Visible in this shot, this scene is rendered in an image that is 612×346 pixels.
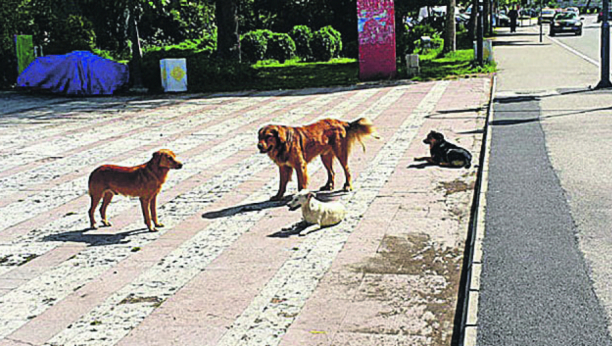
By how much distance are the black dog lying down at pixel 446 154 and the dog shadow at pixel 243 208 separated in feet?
8.23

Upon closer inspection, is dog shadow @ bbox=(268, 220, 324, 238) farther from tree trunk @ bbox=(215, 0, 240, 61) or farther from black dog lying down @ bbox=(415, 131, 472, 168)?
tree trunk @ bbox=(215, 0, 240, 61)

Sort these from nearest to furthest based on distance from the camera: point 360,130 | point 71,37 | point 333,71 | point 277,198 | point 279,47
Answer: point 277,198, point 360,130, point 71,37, point 333,71, point 279,47

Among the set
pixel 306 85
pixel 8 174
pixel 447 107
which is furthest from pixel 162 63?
pixel 8 174

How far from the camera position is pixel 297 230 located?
313 inches

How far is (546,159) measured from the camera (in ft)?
35.5

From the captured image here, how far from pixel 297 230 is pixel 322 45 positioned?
2869 cm

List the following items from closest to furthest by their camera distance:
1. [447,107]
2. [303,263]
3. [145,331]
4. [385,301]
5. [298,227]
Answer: [145,331], [385,301], [303,263], [298,227], [447,107]

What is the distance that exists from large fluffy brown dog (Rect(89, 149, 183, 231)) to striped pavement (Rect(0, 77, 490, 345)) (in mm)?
418

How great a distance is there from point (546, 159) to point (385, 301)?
229 inches

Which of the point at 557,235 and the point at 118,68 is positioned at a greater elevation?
the point at 118,68

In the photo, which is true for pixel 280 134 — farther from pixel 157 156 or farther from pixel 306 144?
pixel 157 156

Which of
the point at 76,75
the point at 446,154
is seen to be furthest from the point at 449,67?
the point at 446,154

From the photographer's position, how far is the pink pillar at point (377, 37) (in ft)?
81.4

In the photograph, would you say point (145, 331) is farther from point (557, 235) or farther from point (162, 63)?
point (162, 63)
